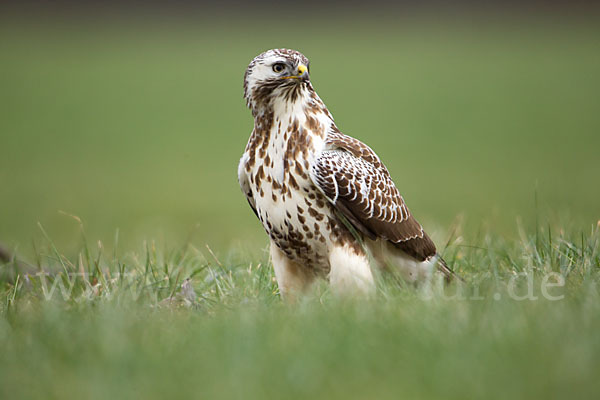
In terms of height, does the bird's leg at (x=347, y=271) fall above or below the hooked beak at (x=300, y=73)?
below

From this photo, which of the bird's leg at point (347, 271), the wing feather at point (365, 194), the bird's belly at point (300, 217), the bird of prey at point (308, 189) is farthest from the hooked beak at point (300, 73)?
the bird's leg at point (347, 271)

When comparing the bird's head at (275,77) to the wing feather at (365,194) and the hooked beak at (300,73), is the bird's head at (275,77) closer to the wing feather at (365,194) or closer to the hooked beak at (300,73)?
the hooked beak at (300,73)

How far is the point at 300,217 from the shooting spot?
4.13 meters

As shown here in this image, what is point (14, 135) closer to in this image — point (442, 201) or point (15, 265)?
point (442, 201)

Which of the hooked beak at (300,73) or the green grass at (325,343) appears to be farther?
the hooked beak at (300,73)

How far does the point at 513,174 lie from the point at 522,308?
12458mm

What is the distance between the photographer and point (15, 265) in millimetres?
4871

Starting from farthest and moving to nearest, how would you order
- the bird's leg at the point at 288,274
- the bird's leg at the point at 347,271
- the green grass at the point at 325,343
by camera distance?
1. the bird's leg at the point at 288,274
2. the bird's leg at the point at 347,271
3. the green grass at the point at 325,343

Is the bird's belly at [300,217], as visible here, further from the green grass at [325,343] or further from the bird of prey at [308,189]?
the green grass at [325,343]

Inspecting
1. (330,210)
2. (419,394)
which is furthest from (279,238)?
(419,394)

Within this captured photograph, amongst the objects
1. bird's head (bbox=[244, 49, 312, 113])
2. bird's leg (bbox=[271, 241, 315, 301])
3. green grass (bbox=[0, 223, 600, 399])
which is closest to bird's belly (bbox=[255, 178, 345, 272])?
bird's leg (bbox=[271, 241, 315, 301])


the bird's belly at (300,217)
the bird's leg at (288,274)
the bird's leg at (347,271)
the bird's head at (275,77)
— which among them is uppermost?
the bird's head at (275,77)

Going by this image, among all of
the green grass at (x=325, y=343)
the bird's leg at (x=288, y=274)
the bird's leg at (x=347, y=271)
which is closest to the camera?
the green grass at (x=325, y=343)

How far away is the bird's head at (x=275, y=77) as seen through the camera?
13.5ft
